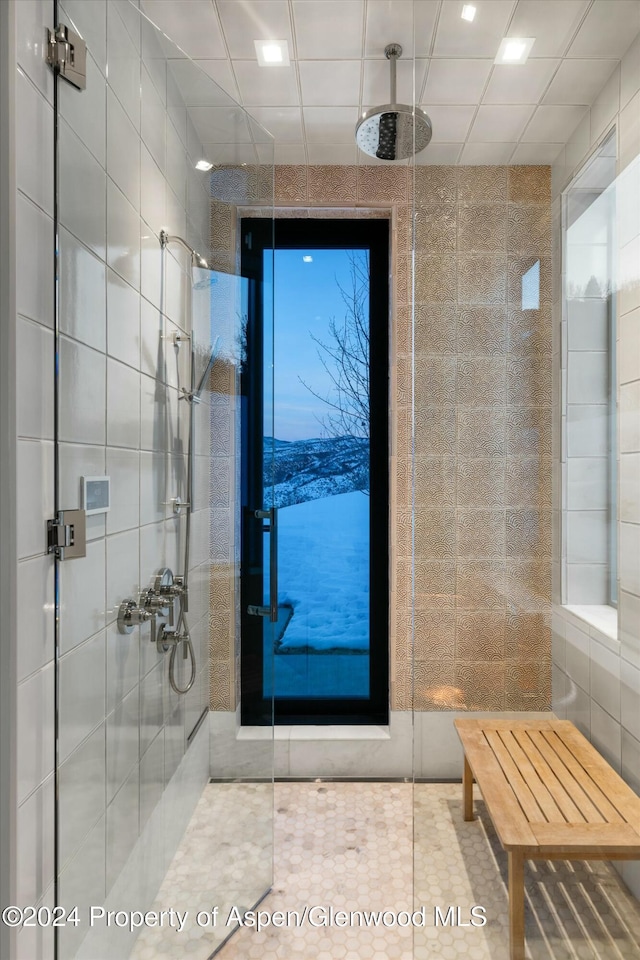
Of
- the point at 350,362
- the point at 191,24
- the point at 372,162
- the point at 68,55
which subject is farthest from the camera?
the point at 350,362

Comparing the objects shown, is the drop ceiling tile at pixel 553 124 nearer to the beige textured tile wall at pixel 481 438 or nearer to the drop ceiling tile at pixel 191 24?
the beige textured tile wall at pixel 481 438

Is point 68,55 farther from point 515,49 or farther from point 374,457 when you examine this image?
point 374,457

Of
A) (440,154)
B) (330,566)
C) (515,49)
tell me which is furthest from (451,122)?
(330,566)

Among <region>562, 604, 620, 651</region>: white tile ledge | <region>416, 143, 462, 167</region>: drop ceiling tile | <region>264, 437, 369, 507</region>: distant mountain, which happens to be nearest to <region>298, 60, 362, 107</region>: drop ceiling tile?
<region>416, 143, 462, 167</region>: drop ceiling tile

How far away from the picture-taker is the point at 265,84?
1.63 meters

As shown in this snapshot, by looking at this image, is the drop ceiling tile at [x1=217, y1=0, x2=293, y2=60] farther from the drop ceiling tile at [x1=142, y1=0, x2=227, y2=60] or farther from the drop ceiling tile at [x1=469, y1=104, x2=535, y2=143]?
the drop ceiling tile at [x1=469, y1=104, x2=535, y2=143]

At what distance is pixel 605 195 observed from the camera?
1.23 m

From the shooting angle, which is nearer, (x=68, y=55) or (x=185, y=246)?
(x=68, y=55)

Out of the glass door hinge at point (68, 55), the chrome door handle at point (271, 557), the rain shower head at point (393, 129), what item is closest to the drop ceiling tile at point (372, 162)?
the rain shower head at point (393, 129)

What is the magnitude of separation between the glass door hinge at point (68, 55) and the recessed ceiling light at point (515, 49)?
0.87 meters

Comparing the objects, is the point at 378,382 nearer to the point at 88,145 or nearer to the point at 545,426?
the point at 545,426

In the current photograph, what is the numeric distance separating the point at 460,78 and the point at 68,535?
1.30m

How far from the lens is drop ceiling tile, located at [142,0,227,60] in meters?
1.39

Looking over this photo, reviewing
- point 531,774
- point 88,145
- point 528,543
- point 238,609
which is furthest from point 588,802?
point 88,145
